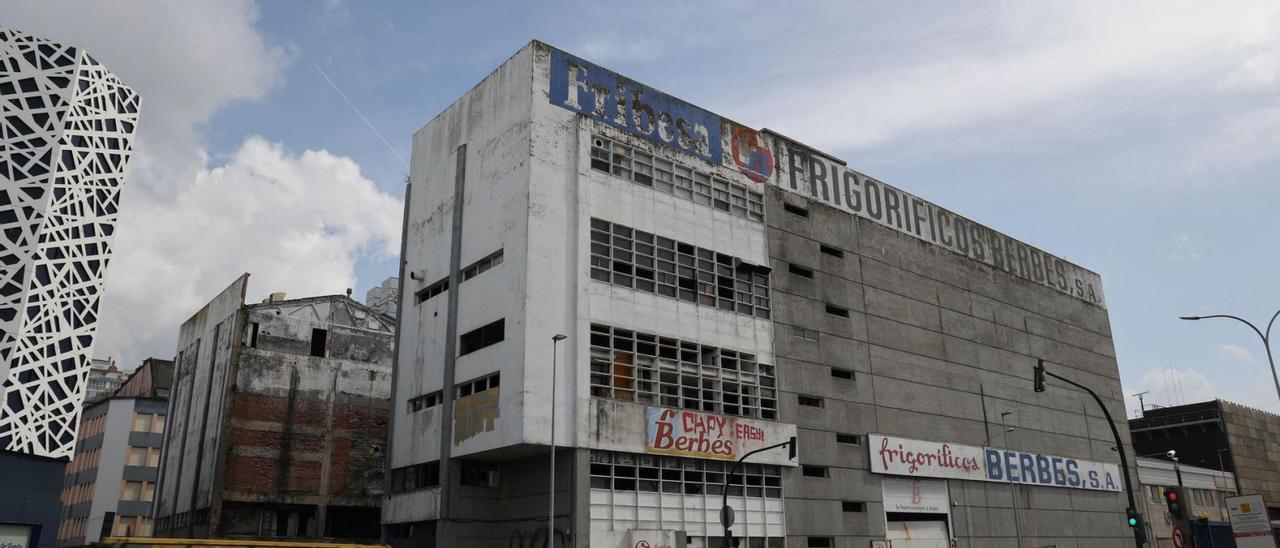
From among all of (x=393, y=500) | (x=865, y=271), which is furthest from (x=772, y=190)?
(x=393, y=500)

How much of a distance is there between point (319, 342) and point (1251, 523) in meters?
48.2

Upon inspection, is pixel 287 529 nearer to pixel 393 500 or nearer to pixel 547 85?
pixel 393 500

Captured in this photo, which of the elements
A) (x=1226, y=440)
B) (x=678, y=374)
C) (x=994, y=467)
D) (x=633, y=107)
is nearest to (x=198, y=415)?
(x=678, y=374)

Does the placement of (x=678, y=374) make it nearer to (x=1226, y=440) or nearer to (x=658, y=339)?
(x=658, y=339)

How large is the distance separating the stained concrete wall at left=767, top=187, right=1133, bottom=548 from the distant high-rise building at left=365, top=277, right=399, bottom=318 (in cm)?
3789

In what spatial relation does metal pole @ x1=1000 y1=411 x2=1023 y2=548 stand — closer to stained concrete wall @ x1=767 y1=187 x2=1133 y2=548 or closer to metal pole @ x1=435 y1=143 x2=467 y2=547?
stained concrete wall @ x1=767 y1=187 x2=1133 y2=548

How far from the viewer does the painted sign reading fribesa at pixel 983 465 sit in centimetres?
5047

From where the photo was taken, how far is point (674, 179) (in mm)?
46188

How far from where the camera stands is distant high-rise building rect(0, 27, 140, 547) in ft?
136

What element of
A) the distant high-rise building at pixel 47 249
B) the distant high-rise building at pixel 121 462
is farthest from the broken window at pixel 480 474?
the distant high-rise building at pixel 121 462

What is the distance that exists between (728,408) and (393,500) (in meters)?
16.0

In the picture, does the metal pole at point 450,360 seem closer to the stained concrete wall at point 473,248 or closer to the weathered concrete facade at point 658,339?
the weathered concrete facade at point 658,339

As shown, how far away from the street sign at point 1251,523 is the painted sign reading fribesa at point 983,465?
20.0 m

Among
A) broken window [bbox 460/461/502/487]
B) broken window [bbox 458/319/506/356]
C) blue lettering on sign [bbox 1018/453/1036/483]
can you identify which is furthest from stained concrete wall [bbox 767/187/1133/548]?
broken window [bbox 458/319/506/356]
